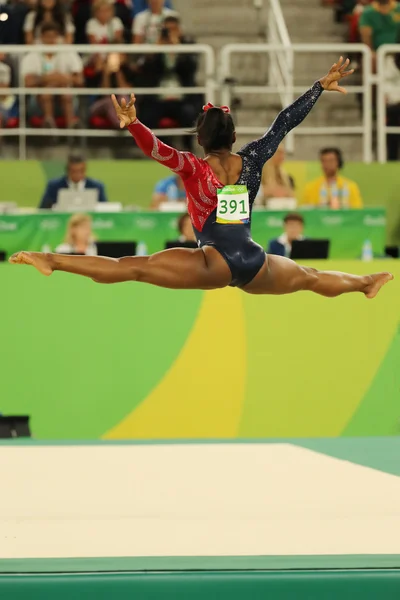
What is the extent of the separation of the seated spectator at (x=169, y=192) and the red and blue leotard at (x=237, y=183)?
189 inches

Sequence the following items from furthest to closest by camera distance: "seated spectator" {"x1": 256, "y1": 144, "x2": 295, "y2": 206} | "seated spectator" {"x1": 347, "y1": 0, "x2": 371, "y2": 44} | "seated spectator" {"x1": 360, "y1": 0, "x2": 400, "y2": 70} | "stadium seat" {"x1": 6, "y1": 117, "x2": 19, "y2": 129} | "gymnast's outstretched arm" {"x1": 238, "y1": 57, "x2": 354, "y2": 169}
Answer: "seated spectator" {"x1": 347, "y1": 0, "x2": 371, "y2": 44} → "seated spectator" {"x1": 360, "y1": 0, "x2": 400, "y2": 70} → "stadium seat" {"x1": 6, "y1": 117, "x2": 19, "y2": 129} → "seated spectator" {"x1": 256, "y1": 144, "x2": 295, "y2": 206} → "gymnast's outstretched arm" {"x1": 238, "y1": 57, "x2": 354, "y2": 169}

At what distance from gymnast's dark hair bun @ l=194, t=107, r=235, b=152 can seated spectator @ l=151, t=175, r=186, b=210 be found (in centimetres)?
482

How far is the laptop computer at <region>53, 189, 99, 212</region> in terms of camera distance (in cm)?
902

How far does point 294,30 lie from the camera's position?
12.6 meters

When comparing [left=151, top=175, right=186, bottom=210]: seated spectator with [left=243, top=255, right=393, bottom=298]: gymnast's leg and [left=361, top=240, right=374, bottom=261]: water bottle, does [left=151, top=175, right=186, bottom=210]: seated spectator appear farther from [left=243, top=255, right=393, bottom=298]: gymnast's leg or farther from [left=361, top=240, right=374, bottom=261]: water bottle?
[left=243, top=255, right=393, bottom=298]: gymnast's leg

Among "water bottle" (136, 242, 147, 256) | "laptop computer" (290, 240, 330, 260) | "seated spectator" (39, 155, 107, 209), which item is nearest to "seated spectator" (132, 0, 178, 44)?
"seated spectator" (39, 155, 107, 209)

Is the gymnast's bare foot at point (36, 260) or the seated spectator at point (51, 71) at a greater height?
the seated spectator at point (51, 71)

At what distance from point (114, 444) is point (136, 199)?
4495 mm

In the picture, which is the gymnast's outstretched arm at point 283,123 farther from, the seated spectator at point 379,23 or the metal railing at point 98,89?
the seated spectator at point 379,23

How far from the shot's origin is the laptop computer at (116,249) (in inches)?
300

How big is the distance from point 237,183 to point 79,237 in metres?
3.42

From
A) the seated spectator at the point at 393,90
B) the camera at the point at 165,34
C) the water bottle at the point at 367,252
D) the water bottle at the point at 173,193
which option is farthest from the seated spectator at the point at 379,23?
the water bottle at the point at 367,252

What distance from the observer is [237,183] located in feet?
14.8

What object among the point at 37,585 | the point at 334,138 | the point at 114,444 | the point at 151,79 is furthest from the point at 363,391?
the point at 334,138
